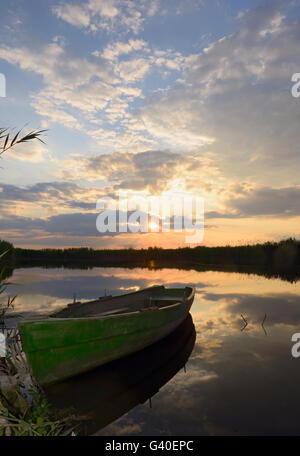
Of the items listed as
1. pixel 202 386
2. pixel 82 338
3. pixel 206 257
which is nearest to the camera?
pixel 82 338

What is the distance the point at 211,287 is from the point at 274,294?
4572 millimetres

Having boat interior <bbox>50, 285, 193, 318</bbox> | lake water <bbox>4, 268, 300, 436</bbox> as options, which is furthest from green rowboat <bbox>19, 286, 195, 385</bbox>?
lake water <bbox>4, 268, 300, 436</bbox>

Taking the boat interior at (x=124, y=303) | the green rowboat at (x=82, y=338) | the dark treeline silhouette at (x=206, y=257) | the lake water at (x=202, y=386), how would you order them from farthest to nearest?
the dark treeline silhouette at (x=206, y=257) → the boat interior at (x=124, y=303) → the green rowboat at (x=82, y=338) → the lake water at (x=202, y=386)

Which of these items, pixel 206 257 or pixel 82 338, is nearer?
pixel 82 338

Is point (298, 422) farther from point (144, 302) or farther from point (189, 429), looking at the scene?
point (144, 302)

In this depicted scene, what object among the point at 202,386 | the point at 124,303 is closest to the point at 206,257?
the point at 124,303

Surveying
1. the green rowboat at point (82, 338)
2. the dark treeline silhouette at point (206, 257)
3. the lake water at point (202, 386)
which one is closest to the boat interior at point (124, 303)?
the green rowboat at point (82, 338)

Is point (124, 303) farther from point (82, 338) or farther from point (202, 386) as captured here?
point (202, 386)

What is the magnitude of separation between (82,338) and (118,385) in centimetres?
149

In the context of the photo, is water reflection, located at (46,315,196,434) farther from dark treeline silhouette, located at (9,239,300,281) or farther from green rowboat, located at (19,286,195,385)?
dark treeline silhouette, located at (9,239,300,281)

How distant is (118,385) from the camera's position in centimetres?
721

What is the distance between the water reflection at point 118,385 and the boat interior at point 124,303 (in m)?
1.52

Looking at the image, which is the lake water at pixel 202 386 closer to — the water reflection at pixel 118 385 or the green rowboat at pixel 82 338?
the water reflection at pixel 118 385

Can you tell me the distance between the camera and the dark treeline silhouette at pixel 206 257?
36844 millimetres
